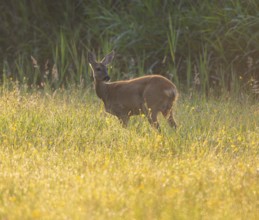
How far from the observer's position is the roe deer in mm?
9602

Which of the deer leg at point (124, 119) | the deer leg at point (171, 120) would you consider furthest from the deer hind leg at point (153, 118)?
the deer leg at point (124, 119)

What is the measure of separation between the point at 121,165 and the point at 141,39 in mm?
6570

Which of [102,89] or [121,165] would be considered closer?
[121,165]

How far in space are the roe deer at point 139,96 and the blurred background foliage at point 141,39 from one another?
1.06 meters

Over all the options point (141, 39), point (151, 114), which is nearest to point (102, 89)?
point (151, 114)

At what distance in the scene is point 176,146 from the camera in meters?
7.87

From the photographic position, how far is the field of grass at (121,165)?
5527mm

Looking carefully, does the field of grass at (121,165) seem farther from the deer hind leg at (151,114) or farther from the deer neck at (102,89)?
the deer neck at (102,89)

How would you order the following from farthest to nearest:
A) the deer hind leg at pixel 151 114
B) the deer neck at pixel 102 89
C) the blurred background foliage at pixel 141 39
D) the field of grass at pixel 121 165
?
the blurred background foliage at pixel 141 39 → the deer neck at pixel 102 89 → the deer hind leg at pixel 151 114 → the field of grass at pixel 121 165

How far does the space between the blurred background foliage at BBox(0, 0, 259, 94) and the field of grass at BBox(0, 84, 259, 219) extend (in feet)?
7.15

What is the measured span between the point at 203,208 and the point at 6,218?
1.28 meters

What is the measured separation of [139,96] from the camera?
988 centimetres

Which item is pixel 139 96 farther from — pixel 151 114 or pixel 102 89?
pixel 102 89

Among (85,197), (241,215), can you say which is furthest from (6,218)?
(241,215)
